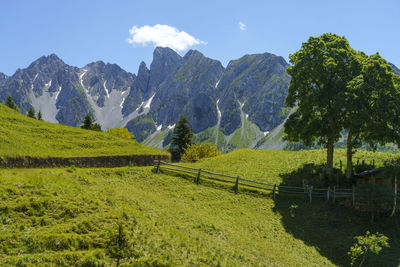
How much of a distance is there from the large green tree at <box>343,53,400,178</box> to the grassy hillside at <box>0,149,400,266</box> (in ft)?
29.1

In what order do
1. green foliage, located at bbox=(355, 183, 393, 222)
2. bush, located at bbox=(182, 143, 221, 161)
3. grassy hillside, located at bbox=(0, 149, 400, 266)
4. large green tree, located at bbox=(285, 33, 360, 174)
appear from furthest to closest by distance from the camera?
bush, located at bbox=(182, 143, 221, 161) → large green tree, located at bbox=(285, 33, 360, 174) → green foliage, located at bbox=(355, 183, 393, 222) → grassy hillside, located at bbox=(0, 149, 400, 266)

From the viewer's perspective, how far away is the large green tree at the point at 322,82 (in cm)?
3056

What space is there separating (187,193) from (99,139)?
2313 centimetres

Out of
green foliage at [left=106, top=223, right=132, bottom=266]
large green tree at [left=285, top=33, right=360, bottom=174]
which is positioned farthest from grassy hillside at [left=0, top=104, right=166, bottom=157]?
large green tree at [left=285, top=33, right=360, bottom=174]

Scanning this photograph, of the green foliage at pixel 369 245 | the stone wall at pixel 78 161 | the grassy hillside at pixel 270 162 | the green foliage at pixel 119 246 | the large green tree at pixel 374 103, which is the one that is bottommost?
the green foliage at pixel 369 245

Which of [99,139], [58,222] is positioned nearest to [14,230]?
[58,222]

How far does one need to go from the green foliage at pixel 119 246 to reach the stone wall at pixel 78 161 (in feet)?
69.8

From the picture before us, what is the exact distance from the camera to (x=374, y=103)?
27422mm

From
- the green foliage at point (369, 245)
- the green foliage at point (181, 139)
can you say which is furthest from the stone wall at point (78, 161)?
the green foliage at point (369, 245)

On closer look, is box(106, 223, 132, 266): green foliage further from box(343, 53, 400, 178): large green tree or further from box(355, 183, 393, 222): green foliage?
box(343, 53, 400, 178): large green tree

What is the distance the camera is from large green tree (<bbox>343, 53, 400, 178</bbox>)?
2717cm

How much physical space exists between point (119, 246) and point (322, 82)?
1154 inches

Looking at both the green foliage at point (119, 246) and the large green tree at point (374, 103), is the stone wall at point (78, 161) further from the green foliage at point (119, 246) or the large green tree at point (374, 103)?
the large green tree at point (374, 103)

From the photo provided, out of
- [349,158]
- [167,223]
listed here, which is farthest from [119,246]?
[349,158]
